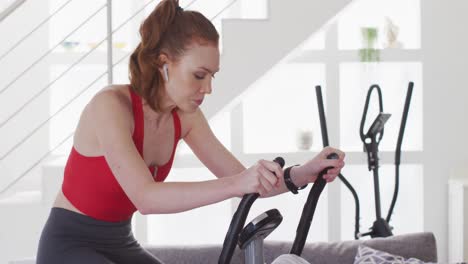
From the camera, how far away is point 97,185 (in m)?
1.67

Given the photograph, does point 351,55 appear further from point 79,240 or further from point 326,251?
point 79,240

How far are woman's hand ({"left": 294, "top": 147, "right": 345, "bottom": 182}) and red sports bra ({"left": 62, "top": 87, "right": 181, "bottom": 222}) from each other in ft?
1.41

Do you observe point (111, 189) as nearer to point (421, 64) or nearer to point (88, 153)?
point (88, 153)

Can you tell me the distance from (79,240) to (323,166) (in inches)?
24.5

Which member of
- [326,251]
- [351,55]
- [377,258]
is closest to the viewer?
[377,258]

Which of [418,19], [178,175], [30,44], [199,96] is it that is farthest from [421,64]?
[199,96]

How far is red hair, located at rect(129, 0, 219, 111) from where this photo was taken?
1.64m

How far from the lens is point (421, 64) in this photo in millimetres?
4770

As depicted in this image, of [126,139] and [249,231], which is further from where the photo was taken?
[126,139]

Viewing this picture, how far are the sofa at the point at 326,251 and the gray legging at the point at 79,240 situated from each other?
64 cm

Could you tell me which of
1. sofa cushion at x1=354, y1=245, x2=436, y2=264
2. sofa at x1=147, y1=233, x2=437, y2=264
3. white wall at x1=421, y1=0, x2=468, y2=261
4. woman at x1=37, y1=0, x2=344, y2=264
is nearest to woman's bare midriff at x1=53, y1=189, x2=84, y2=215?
woman at x1=37, y1=0, x2=344, y2=264

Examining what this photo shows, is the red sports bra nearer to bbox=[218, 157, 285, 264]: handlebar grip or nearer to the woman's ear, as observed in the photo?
Answer: the woman's ear

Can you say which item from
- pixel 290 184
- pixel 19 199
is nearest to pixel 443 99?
pixel 19 199

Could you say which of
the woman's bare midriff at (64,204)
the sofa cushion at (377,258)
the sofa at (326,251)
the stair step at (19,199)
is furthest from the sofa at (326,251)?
the stair step at (19,199)
